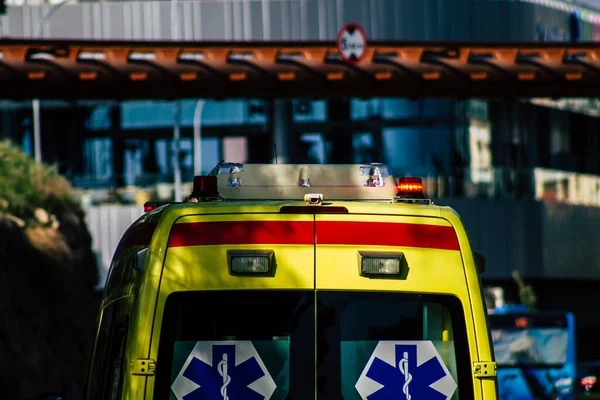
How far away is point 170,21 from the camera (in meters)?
58.4

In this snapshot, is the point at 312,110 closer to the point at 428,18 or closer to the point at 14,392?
the point at 428,18

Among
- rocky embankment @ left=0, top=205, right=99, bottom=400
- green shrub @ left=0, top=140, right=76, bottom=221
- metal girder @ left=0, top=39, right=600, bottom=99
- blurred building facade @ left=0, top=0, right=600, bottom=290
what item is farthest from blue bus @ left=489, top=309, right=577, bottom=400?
blurred building facade @ left=0, top=0, right=600, bottom=290

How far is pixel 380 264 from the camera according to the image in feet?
19.2

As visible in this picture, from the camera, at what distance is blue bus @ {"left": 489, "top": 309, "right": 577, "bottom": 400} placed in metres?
20.8

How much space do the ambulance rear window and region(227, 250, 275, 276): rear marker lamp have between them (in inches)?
3.6

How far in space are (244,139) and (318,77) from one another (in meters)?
29.5

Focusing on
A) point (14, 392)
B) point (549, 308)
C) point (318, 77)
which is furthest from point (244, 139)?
point (14, 392)

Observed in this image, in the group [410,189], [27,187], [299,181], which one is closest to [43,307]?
[27,187]

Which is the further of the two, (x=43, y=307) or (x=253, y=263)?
(x=43, y=307)

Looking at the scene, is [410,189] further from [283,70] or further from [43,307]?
[283,70]

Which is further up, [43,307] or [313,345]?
[313,345]

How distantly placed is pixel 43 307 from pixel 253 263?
1853 centimetres

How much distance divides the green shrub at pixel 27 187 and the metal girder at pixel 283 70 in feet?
5.15

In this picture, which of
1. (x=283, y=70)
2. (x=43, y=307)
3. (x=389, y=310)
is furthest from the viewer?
(x=283, y=70)
